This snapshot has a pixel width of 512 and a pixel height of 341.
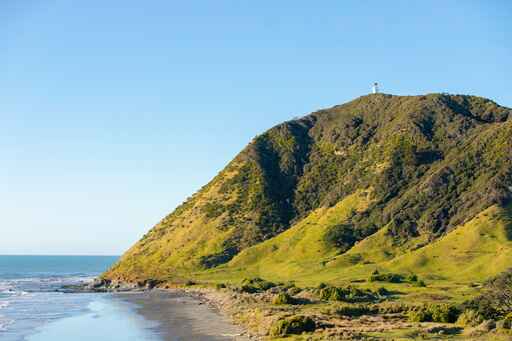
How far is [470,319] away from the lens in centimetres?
6581

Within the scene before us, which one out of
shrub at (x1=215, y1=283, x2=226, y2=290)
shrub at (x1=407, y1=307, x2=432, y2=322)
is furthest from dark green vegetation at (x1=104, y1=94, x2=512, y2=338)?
shrub at (x1=407, y1=307, x2=432, y2=322)

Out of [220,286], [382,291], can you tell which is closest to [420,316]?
[382,291]

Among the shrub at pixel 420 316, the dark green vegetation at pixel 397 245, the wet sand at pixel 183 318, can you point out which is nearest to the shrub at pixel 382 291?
the dark green vegetation at pixel 397 245

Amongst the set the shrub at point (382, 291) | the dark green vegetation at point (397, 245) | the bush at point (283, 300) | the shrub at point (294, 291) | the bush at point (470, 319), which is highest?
the dark green vegetation at point (397, 245)

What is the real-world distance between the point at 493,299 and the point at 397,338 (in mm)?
21439

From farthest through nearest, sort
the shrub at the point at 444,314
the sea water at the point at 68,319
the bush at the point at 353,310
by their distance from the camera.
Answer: the bush at the point at 353,310
the sea water at the point at 68,319
the shrub at the point at 444,314

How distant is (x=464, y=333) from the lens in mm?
59750

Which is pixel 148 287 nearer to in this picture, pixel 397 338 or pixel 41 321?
pixel 41 321

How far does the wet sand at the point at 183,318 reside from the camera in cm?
7206

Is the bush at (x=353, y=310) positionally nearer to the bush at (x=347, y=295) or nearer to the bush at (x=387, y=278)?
the bush at (x=347, y=295)

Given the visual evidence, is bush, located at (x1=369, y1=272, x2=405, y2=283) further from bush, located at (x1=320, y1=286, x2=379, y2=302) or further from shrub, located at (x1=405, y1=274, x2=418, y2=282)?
bush, located at (x1=320, y1=286, x2=379, y2=302)

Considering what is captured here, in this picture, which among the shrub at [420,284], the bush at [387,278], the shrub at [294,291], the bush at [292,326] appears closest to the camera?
the bush at [292,326]

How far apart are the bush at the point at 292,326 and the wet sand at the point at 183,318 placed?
359 cm

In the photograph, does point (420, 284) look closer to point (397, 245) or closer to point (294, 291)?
point (294, 291)
